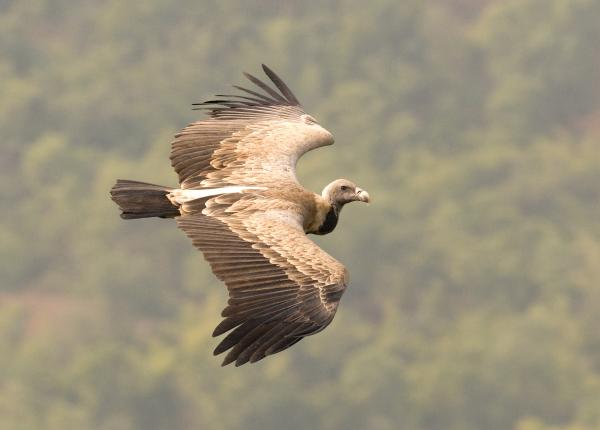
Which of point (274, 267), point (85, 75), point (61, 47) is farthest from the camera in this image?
point (61, 47)

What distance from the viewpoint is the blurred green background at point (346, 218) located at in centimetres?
9731

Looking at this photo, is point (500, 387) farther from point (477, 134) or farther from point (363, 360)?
point (477, 134)

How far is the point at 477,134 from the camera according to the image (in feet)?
426

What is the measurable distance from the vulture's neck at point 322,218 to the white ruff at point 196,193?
617 millimetres

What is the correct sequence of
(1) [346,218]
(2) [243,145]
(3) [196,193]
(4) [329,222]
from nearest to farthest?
(3) [196,193] < (4) [329,222] < (2) [243,145] < (1) [346,218]

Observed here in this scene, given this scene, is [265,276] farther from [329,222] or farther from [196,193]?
[329,222]

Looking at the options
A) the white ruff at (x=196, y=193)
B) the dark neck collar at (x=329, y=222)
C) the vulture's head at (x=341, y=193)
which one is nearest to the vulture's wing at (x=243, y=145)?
the white ruff at (x=196, y=193)

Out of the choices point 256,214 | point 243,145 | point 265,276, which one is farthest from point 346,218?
point 265,276

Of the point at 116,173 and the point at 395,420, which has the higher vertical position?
the point at 116,173

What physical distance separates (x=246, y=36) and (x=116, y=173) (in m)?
21.4

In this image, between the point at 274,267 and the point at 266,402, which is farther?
the point at 266,402

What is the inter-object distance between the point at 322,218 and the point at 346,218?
85747 mm

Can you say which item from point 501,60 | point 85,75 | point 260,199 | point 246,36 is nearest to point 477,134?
point 501,60

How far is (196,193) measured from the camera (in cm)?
1972
